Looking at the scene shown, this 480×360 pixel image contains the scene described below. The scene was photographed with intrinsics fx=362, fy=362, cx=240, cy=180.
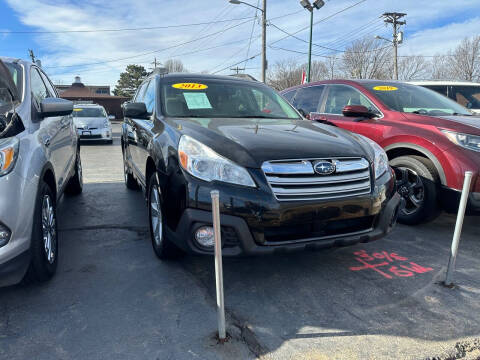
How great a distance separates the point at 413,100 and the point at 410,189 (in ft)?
4.46

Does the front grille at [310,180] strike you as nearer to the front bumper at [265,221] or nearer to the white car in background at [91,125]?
the front bumper at [265,221]

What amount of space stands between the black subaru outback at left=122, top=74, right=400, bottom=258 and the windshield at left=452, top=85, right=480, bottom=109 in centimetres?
517

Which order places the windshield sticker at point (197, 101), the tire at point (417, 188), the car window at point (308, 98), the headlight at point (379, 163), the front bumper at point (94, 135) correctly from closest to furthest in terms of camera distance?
the headlight at point (379, 163) < the windshield sticker at point (197, 101) < the tire at point (417, 188) < the car window at point (308, 98) < the front bumper at point (94, 135)

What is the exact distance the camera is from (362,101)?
184 inches

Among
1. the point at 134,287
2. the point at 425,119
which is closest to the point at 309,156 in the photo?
the point at 134,287

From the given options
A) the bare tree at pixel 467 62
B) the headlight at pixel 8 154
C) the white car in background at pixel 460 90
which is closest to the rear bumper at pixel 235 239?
the headlight at pixel 8 154

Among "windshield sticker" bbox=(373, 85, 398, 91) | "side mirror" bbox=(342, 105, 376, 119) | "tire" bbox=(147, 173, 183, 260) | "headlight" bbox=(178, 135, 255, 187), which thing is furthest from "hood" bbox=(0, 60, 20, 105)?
"windshield sticker" bbox=(373, 85, 398, 91)

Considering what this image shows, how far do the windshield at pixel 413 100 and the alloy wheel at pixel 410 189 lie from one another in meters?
0.85

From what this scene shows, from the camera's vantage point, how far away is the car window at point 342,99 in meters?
4.68

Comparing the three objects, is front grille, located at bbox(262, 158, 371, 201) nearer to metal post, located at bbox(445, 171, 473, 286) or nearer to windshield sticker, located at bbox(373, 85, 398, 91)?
metal post, located at bbox(445, 171, 473, 286)

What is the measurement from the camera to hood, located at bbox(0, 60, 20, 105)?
9.30 feet

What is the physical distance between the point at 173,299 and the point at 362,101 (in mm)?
3522

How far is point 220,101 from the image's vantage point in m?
3.71

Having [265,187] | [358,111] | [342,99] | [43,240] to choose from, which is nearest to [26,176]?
[43,240]
